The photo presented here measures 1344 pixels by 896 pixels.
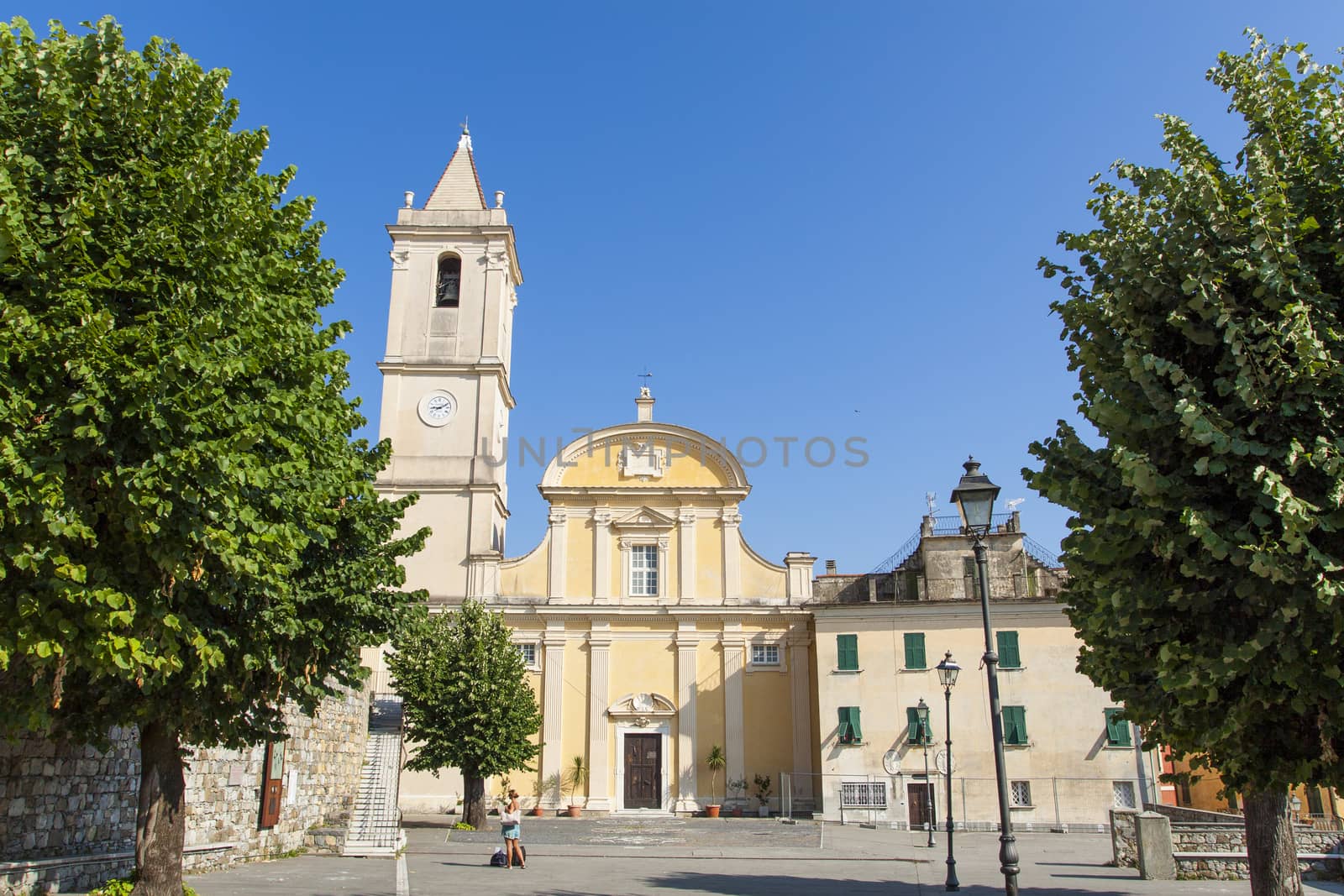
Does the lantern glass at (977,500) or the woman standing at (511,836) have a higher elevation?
the lantern glass at (977,500)

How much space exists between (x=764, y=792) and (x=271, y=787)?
62.6ft

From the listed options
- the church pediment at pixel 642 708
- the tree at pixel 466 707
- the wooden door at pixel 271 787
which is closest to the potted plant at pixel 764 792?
the church pediment at pixel 642 708

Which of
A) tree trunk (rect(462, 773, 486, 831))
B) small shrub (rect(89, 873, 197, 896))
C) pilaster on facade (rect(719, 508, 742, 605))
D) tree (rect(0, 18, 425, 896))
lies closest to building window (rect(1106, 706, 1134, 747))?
pilaster on facade (rect(719, 508, 742, 605))

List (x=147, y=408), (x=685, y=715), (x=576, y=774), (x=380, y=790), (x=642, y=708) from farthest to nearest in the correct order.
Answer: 1. (x=642, y=708)
2. (x=685, y=715)
3. (x=576, y=774)
4. (x=380, y=790)
5. (x=147, y=408)

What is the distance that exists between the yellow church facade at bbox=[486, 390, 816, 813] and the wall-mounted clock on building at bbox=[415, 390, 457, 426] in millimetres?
4666

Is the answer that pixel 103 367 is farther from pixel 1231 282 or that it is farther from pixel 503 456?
pixel 503 456

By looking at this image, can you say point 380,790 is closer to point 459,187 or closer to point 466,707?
point 466,707

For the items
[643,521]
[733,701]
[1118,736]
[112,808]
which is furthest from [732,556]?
[112,808]

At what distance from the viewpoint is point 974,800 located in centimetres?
3167

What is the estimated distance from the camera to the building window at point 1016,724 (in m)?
32.3

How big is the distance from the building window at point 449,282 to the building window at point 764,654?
59.9 ft

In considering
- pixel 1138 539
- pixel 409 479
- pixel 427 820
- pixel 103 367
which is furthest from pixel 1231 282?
pixel 409 479

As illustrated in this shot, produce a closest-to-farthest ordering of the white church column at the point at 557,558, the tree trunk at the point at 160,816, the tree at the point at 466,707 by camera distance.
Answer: the tree trunk at the point at 160,816 → the tree at the point at 466,707 → the white church column at the point at 557,558

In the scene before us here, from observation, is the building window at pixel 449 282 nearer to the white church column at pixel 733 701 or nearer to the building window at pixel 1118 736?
the white church column at pixel 733 701
